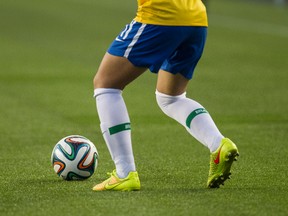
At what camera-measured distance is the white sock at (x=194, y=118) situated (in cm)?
662

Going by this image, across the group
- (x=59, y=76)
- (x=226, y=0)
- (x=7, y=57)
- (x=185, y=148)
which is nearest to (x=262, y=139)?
(x=185, y=148)

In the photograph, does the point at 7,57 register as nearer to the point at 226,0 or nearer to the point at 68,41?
the point at 68,41

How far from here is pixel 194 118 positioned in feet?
22.2

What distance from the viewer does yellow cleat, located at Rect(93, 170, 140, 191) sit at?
21.0 ft

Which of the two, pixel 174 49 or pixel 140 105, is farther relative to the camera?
pixel 140 105

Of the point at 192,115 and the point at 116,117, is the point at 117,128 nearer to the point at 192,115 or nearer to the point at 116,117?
the point at 116,117

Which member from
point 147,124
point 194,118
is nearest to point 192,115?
point 194,118

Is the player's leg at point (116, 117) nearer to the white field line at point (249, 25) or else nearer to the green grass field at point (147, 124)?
the green grass field at point (147, 124)

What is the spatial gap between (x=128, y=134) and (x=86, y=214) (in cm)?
91

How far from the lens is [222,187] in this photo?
664cm

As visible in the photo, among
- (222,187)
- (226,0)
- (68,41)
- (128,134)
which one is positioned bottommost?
(226,0)

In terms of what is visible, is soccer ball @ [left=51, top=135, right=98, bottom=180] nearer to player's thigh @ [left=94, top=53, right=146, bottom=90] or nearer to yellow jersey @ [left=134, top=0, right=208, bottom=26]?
player's thigh @ [left=94, top=53, right=146, bottom=90]

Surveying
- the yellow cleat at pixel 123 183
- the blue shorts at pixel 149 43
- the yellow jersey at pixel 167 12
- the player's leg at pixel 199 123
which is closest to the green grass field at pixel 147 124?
the yellow cleat at pixel 123 183

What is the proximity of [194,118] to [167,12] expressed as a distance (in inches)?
36.2
